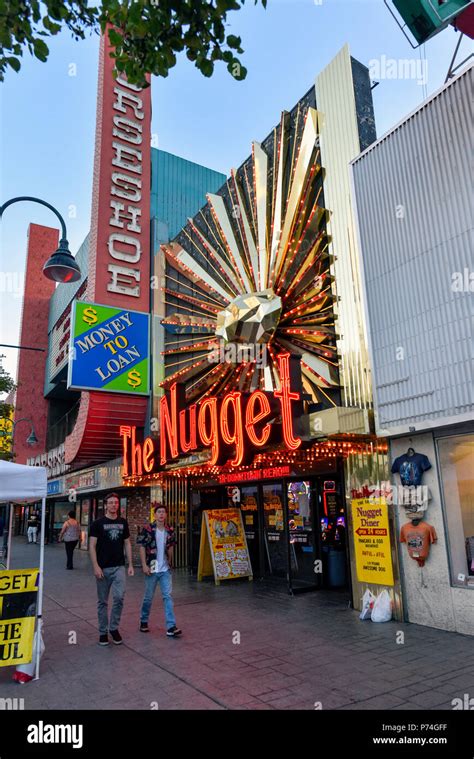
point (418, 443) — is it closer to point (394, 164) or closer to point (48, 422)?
point (394, 164)

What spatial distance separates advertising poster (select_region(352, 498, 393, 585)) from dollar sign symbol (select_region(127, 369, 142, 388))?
27.2 ft

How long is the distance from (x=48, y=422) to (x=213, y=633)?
81.8 feet

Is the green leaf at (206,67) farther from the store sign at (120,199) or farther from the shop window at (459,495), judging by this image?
the store sign at (120,199)

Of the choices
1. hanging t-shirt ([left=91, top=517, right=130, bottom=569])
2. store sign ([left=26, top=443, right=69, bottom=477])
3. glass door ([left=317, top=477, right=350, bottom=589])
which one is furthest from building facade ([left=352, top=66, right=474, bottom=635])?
store sign ([left=26, top=443, right=69, bottom=477])

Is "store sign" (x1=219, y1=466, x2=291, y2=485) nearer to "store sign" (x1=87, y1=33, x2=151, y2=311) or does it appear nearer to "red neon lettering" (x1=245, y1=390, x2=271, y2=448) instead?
"red neon lettering" (x1=245, y1=390, x2=271, y2=448)

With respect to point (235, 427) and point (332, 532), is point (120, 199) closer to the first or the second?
point (235, 427)

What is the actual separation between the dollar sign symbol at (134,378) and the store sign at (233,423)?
339 cm

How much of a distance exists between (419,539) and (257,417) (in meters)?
2.96

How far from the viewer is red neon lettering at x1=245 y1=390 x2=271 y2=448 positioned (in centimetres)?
828

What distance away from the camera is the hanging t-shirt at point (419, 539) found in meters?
7.26

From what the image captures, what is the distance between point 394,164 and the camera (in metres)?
8.28

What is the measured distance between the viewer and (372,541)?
26.6ft

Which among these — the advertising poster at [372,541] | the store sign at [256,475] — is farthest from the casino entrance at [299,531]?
the advertising poster at [372,541]
